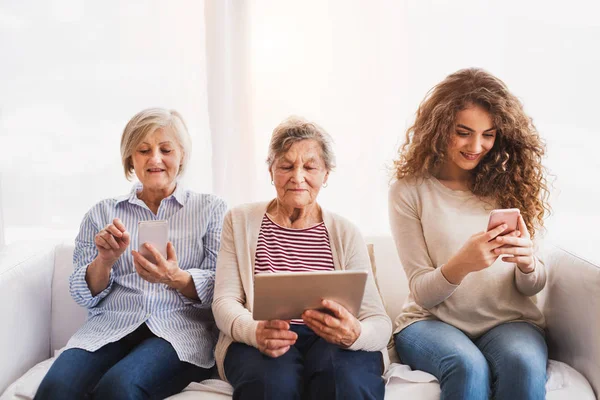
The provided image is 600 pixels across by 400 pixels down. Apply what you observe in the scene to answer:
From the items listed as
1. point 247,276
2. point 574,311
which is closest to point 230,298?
point 247,276

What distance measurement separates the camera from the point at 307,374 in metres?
1.72

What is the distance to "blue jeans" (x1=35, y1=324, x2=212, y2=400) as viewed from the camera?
5.53 ft

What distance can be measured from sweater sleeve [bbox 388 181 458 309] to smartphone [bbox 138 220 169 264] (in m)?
0.77

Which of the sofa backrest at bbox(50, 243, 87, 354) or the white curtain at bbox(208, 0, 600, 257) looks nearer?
the sofa backrest at bbox(50, 243, 87, 354)

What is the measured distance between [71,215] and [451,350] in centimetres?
212

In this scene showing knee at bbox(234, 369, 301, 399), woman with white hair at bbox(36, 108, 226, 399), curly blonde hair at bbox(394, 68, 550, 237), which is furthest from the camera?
curly blonde hair at bbox(394, 68, 550, 237)

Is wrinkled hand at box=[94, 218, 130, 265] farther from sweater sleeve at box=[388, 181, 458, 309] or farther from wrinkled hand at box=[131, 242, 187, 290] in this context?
sweater sleeve at box=[388, 181, 458, 309]

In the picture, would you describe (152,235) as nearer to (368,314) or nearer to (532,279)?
(368,314)

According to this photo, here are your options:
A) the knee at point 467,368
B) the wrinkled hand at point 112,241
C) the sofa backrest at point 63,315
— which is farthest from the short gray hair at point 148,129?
the knee at point 467,368

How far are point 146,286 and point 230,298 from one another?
32 cm

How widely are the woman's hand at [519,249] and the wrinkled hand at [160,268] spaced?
0.98 metres

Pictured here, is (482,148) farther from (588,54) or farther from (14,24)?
(14,24)

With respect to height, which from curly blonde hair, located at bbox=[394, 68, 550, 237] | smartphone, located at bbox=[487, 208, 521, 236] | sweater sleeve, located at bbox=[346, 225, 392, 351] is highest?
curly blonde hair, located at bbox=[394, 68, 550, 237]

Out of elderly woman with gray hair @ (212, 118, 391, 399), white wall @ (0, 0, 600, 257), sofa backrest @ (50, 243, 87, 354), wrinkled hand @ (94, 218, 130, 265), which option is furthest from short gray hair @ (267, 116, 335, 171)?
sofa backrest @ (50, 243, 87, 354)
